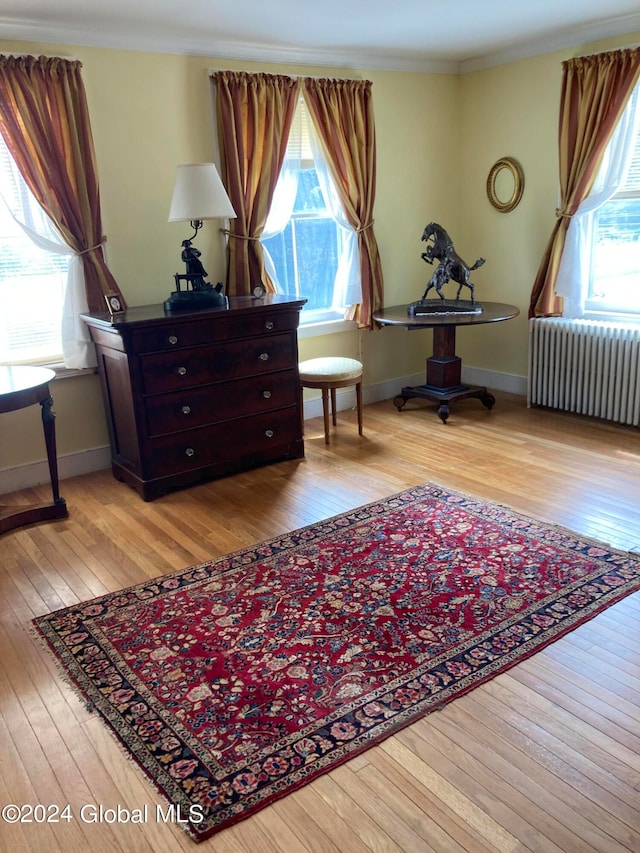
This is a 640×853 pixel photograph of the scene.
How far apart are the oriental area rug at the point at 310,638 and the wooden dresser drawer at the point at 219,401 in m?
0.97

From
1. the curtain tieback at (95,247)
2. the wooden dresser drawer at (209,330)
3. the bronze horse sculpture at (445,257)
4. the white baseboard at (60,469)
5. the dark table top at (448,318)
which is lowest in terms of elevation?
the white baseboard at (60,469)

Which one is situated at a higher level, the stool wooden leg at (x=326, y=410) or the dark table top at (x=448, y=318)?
the dark table top at (x=448, y=318)

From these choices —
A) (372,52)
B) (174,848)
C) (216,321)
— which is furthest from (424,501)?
(372,52)

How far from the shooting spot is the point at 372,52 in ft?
15.7

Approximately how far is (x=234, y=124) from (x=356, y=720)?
11.6ft

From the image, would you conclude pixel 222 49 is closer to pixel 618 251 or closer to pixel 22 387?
pixel 22 387

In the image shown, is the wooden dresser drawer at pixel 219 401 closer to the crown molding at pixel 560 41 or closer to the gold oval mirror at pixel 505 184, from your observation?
A: the gold oval mirror at pixel 505 184

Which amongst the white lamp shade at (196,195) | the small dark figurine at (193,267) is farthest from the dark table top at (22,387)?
the white lamp shade at (196,195)

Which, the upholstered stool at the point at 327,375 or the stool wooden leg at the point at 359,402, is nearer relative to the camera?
the upholstered stool at the point at 327,375

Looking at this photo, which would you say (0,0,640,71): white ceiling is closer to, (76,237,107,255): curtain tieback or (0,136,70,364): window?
(0,136,70,364): window

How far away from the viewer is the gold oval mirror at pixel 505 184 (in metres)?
5.13

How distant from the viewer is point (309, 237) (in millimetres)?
4996

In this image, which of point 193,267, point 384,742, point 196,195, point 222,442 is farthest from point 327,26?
point 384,742

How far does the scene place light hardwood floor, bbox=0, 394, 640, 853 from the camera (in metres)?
1.75
